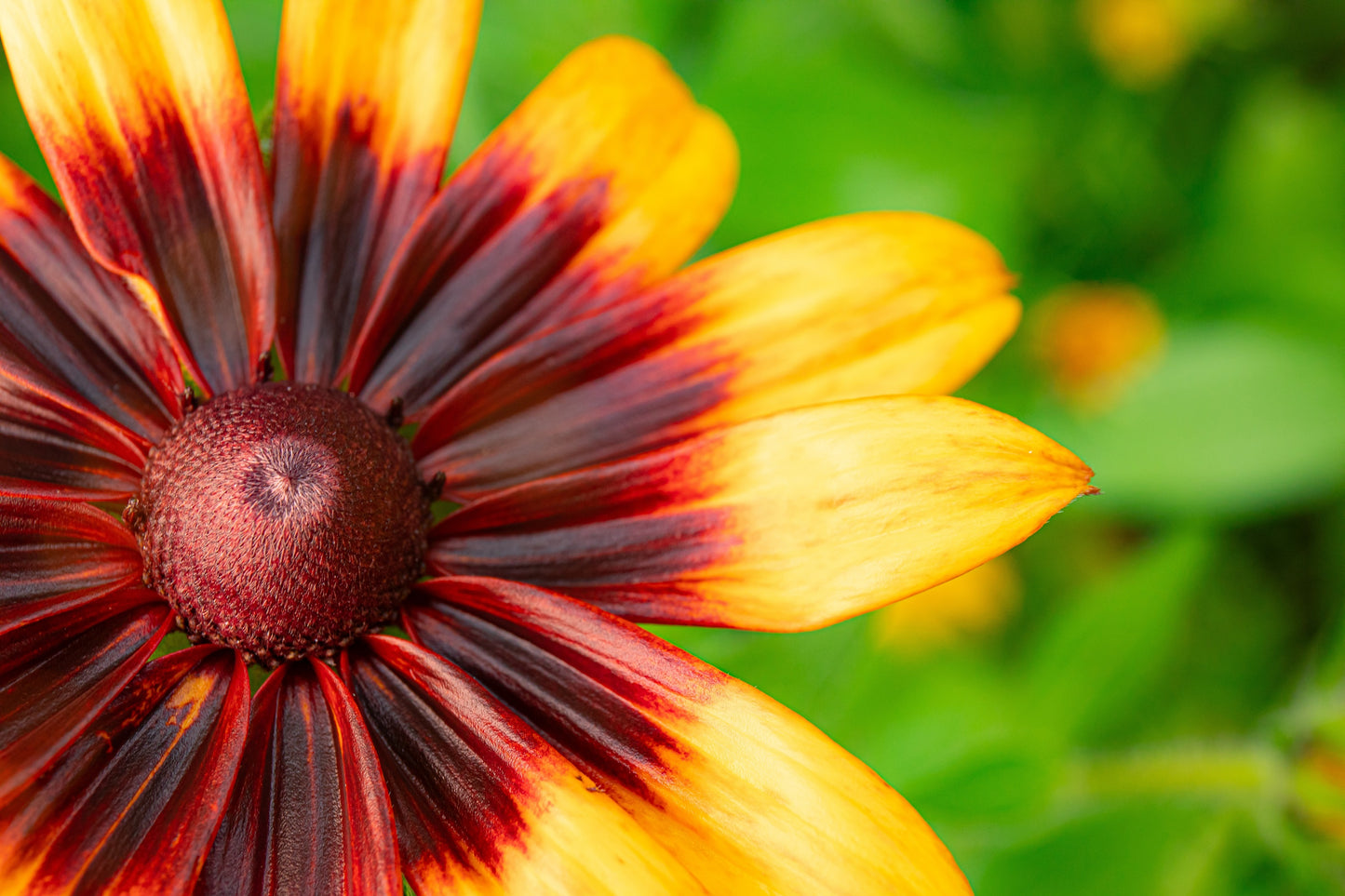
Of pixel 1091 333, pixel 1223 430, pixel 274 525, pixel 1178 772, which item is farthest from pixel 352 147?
pixel 1091 333

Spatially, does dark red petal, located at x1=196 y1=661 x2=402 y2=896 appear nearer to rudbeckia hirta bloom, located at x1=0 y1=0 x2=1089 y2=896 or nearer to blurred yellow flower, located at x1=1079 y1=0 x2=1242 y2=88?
rudbeckia hirta bloom, located at x1=0 y1=0 x2=1089 y2=896

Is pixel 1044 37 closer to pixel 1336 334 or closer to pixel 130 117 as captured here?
pixel 1336 334

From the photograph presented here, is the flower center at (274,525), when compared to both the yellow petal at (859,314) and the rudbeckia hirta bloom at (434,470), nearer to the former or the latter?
the rudbeckia hirta bloom at (434,470)

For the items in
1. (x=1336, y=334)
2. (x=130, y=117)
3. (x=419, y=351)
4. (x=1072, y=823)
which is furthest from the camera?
(x=1336, y=334)

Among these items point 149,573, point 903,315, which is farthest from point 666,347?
point 149,573

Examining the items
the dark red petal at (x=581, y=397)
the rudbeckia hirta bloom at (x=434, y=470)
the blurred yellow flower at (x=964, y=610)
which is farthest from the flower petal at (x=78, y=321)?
the blurred yellow flower at (x=964, y=610)

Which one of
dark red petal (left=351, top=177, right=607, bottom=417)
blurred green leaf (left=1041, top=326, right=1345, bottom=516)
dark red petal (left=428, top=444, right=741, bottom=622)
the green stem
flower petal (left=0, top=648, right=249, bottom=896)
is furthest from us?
blurred green leaf (left=1041, top=326, right=1345, bottom=516)

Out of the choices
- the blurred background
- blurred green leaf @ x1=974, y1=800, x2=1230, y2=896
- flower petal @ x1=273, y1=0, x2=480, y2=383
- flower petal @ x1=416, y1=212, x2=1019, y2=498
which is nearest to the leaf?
the blurred background
